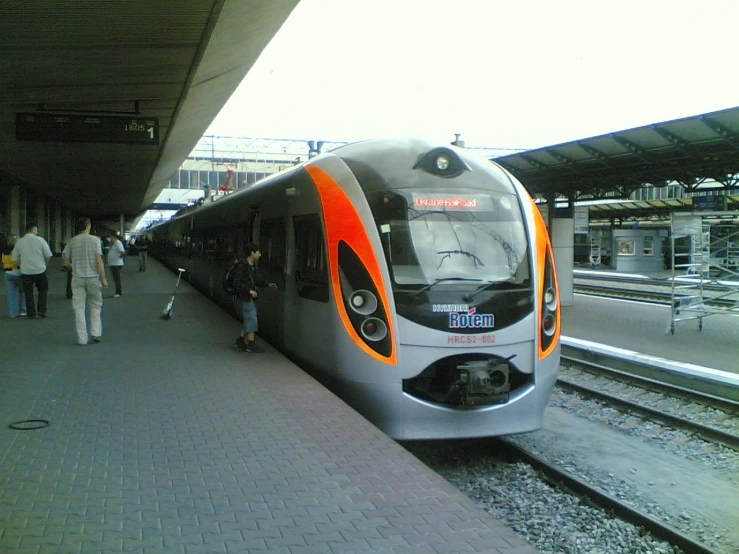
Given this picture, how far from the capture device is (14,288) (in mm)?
13781

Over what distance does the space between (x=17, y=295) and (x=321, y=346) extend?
8.72 meters

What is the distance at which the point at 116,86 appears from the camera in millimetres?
14922

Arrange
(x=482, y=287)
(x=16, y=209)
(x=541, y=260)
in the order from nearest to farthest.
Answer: (x=482, y=287) → (x=541, y=260) → (x=16, y=209)

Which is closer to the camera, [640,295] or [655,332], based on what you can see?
[655,332]

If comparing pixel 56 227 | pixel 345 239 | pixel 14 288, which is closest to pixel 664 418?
pixel 345 239

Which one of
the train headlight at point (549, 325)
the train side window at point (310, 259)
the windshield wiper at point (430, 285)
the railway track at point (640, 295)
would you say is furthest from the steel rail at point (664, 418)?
the railway track at point (640, 295)

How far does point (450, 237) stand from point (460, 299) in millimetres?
674

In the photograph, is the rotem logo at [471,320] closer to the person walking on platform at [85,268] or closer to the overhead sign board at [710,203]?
the person walking on platform at [85,268]

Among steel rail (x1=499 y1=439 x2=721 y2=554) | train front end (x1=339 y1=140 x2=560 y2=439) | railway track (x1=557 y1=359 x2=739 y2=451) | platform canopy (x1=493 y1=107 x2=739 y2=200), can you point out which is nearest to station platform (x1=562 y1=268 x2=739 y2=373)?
railway track (x1=557 y1=359 x2=739 y2=451)

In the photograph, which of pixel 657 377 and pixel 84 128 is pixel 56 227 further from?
pixel 657 377

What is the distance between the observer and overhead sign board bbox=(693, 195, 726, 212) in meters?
18.5

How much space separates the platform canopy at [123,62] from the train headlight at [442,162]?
4397mm

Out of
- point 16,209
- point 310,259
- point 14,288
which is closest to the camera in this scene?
point 310,259

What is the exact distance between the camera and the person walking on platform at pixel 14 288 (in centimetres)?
1312
